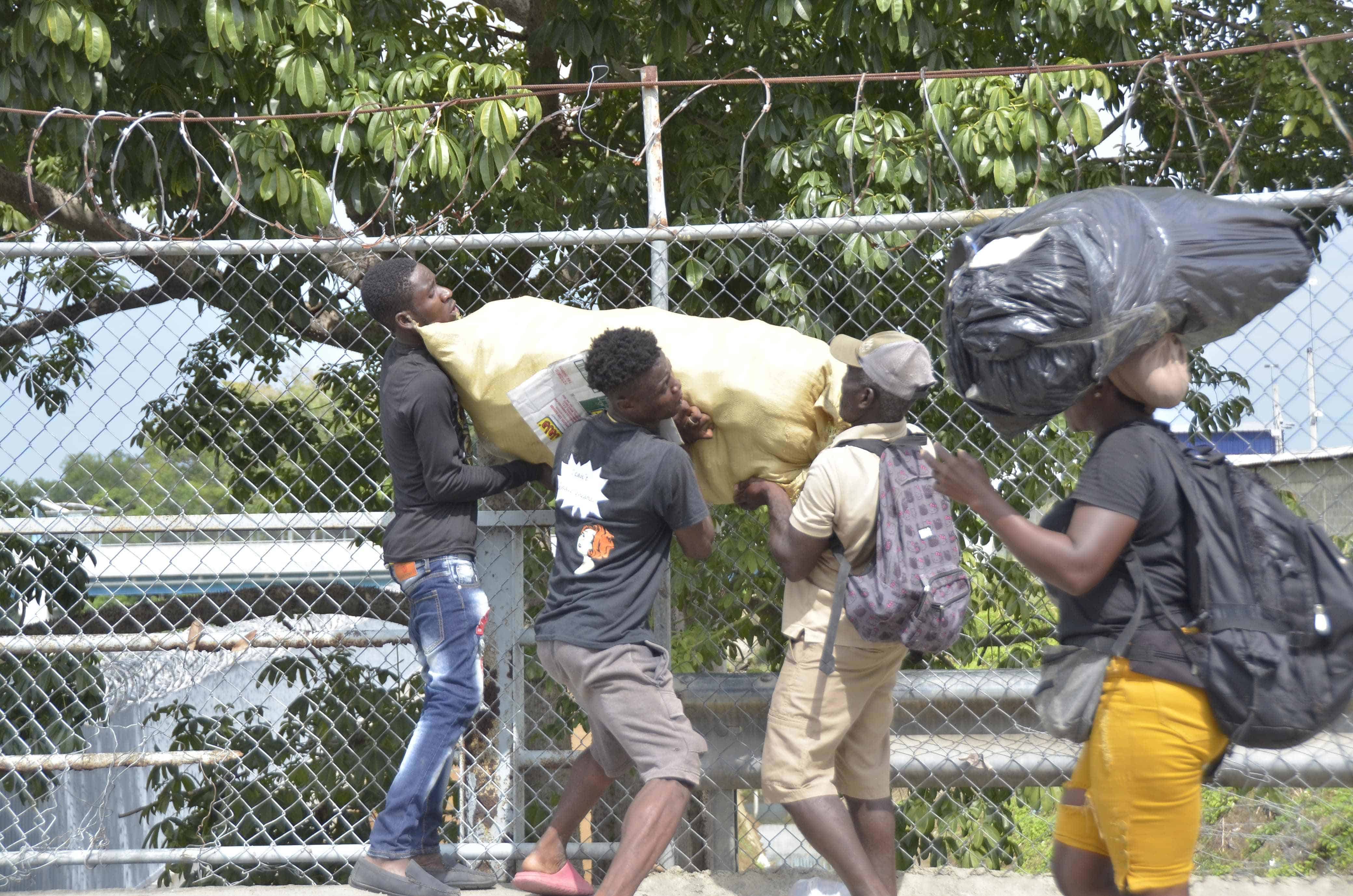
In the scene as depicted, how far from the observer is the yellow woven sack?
3.24 meters

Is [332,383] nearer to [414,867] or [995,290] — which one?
[414,867]

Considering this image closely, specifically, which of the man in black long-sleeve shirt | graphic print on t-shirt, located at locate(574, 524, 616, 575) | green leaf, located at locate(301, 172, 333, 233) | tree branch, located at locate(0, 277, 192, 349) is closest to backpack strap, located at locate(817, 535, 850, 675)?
graphic print on t-shirt, located at locate(574, 524, 616, 575)

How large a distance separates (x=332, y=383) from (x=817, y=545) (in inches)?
113

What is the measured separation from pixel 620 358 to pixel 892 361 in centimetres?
75

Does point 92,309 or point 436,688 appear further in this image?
point 92,309

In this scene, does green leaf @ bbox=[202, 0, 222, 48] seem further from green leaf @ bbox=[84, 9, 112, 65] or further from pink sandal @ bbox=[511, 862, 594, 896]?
pink sandal @ bbox=[511, 862, 594, 896]

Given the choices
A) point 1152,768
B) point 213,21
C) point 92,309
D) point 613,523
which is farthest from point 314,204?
point 1152,768

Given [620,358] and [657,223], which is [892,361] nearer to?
[620,358]

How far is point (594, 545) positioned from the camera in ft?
10.8

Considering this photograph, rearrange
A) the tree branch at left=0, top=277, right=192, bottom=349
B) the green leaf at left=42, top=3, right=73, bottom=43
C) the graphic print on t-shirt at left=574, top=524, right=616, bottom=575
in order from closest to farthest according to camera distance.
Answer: the graphic print on t-shirt at left=574, top=524, right=616, bottom=575 → the green leaf at left=42, top=3, right=73, bottom=43 → the tree branch at left=0, top=277, right=192, bottom=349

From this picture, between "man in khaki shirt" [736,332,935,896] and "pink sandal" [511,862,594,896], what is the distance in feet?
2.50

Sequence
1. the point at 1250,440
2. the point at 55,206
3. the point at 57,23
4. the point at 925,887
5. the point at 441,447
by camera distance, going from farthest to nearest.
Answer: the point at 55,206, the point at 57,23, the point at 1250,440, the point at 925,887, the point at 441,447

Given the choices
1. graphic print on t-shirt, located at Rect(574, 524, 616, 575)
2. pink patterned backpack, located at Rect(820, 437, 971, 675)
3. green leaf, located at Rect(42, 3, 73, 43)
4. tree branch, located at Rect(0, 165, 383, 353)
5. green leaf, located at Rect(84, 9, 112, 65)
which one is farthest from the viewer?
tree branch, located at Rect(0, 165, 383, 353)

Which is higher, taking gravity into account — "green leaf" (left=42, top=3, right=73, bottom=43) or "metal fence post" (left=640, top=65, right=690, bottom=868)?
"green leaf" (left=42, top=3, right=73, bottom=43)
